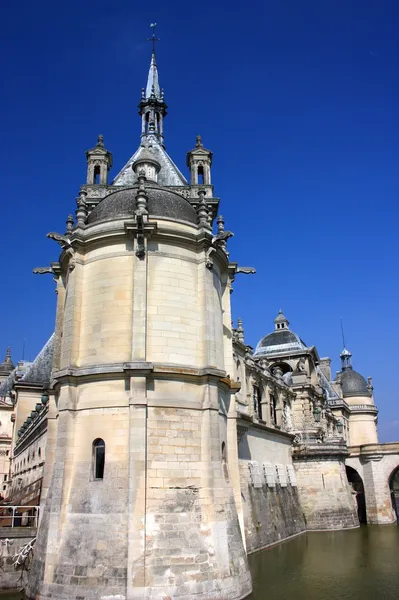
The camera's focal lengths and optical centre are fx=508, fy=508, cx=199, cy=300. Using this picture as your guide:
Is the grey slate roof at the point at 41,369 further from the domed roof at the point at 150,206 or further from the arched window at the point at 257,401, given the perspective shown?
the domed roof at the point at 150,206

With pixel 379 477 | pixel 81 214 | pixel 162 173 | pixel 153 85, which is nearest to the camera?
pixel 81 214

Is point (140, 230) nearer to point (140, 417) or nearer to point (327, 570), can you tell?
point (140, 417)

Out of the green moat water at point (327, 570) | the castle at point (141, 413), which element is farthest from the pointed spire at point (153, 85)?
the green moat water at point (327, 570)

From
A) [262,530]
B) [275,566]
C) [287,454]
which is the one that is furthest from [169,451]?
[287,454]

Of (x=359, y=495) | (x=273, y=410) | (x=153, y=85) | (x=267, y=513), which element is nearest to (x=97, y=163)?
(x=153, y=85)

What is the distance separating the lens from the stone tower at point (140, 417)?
41.9 feet

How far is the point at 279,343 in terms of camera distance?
47.6 m

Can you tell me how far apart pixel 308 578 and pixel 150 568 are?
8.46 metres

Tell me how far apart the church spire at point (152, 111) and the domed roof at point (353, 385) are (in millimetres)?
39560

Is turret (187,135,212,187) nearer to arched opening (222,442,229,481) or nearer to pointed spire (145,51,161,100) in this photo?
pointed spire (145,51,161,100)

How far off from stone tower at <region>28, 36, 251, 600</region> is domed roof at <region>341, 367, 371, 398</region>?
162 feet

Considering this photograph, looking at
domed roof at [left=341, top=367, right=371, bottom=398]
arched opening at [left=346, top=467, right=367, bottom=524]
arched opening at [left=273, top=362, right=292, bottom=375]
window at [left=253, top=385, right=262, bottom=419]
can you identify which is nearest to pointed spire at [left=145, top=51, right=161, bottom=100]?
window at [left=253, top=385, right=262, bottom=419]

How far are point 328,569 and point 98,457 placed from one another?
39.1ft

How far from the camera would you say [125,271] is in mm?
15312
